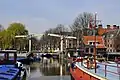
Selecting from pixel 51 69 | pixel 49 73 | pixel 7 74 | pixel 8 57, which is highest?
pixel 8 57

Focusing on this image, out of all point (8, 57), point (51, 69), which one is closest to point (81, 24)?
point (51, 69)

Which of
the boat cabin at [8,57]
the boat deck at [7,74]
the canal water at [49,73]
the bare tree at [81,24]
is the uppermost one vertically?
the bare tree at [81,24]

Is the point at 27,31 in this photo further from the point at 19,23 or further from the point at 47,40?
the point at 47,40

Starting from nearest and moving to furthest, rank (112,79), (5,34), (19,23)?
(112,79), (5,34), (19,23)

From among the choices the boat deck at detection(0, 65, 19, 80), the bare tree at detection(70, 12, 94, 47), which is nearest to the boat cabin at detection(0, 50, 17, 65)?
the boat deck at detection(0, 65, 19, 80)

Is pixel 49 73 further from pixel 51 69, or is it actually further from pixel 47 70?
pixel 51 69

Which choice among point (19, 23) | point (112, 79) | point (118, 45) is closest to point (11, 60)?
point (112, 79)

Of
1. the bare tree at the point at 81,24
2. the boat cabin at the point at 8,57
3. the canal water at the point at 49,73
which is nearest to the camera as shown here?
the boat cabin at the point at 8,57

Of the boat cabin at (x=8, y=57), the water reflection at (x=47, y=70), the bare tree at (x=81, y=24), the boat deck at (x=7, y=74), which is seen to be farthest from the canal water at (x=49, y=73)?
the bare tree at (x=81, y=24)

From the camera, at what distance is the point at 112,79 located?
50.2ft

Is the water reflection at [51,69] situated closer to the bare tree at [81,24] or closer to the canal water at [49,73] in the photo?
the canal water at [49,73]

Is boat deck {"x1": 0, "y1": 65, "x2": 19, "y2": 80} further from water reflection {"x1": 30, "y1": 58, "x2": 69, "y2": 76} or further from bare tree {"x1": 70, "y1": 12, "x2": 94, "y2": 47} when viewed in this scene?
bare tree {"x1": 70, "y1": 12, "x2": 94, "y2": 47}

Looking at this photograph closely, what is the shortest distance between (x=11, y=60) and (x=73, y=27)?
6594cm

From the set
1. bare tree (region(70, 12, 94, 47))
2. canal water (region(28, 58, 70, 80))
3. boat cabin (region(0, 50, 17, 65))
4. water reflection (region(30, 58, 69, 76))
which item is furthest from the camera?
bare tree (region(70, 12, 94, 47))
